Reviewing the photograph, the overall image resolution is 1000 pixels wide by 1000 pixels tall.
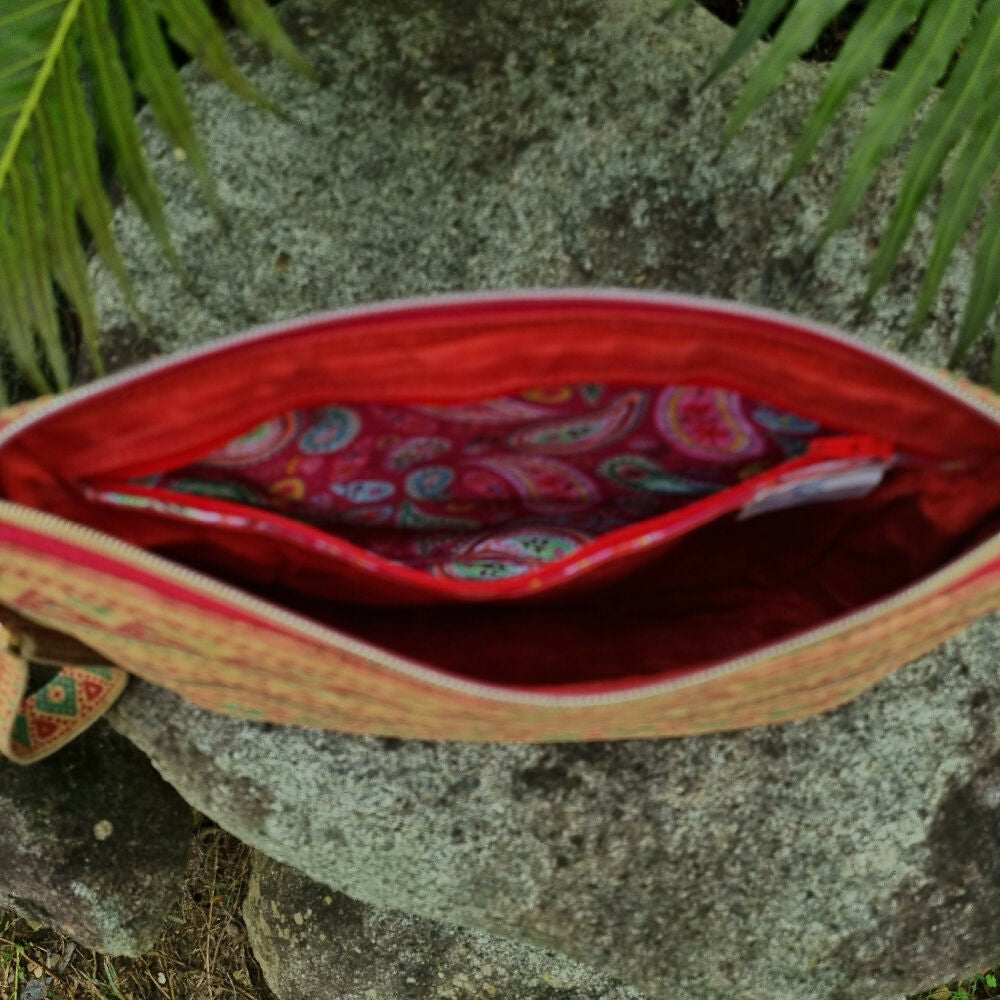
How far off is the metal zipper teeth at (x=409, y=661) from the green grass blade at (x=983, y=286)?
191 millimetres

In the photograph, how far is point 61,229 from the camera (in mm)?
755

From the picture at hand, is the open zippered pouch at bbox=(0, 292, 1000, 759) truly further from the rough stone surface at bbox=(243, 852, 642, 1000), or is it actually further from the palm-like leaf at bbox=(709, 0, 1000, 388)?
the rough stone surface at bbox=(243, 852, 642, 1000)

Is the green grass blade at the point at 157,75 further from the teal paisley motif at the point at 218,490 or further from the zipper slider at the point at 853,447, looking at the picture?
the zipper slider at the point at 853,447

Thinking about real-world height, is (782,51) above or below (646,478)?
above

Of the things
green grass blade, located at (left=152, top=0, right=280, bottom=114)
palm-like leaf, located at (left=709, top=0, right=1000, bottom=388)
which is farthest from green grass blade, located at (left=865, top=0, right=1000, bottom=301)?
green grass blade, located at (left=152, top=0, right=280, bottom=114)

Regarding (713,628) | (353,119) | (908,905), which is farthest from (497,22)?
(908,905)

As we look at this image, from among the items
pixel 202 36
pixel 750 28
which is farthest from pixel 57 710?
pixel 750 28

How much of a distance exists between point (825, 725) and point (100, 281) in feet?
2.74

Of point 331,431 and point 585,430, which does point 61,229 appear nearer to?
point 331,431

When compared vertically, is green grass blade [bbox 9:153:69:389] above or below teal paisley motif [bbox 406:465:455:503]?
above

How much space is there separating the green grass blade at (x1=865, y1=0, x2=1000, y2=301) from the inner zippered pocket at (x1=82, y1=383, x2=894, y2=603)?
0.48 feet

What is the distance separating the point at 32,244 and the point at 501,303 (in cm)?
39

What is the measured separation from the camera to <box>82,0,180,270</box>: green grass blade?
2.43 feet

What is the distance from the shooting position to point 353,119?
36.1 inches
